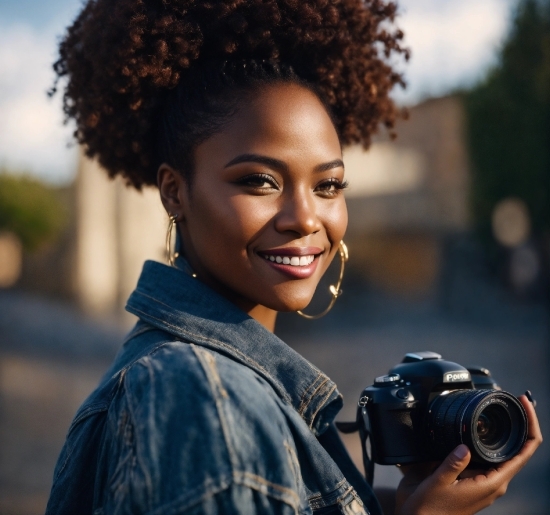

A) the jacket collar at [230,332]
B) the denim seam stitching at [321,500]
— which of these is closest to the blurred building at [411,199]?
the jacket collar at [230,332]

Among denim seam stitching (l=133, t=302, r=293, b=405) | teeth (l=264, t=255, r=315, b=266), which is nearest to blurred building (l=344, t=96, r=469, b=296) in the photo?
teeth (l=264, t=255, r=315, b=266)

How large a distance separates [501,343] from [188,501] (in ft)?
35.9

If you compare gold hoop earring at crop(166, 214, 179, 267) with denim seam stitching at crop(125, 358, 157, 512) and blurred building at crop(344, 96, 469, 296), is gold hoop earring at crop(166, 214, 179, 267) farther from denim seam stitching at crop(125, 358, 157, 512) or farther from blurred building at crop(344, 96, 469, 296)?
blurred building at crop(344, 96, 469, 296)

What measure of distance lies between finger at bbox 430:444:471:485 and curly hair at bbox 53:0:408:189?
948 millimetres

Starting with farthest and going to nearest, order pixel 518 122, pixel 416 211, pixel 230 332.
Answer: pixel 416 211, pixel 518 122, pixel 230 332

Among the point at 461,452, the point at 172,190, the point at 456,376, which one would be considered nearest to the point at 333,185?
the point at 172,190

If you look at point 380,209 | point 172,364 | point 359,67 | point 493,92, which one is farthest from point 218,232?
point 380,209

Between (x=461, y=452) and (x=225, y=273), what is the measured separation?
705 millimetres

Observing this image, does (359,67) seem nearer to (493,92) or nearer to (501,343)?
(501,343)

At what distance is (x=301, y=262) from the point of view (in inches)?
69.1

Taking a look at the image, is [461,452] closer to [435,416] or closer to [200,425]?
→ [435,416]

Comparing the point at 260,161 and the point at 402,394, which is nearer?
the point at 260,161

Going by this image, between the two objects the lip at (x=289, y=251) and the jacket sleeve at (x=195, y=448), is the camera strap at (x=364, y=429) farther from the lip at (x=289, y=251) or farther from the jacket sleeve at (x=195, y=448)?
the jacket sleeve at (x=195, y=448)

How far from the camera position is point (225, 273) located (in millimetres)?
1747
